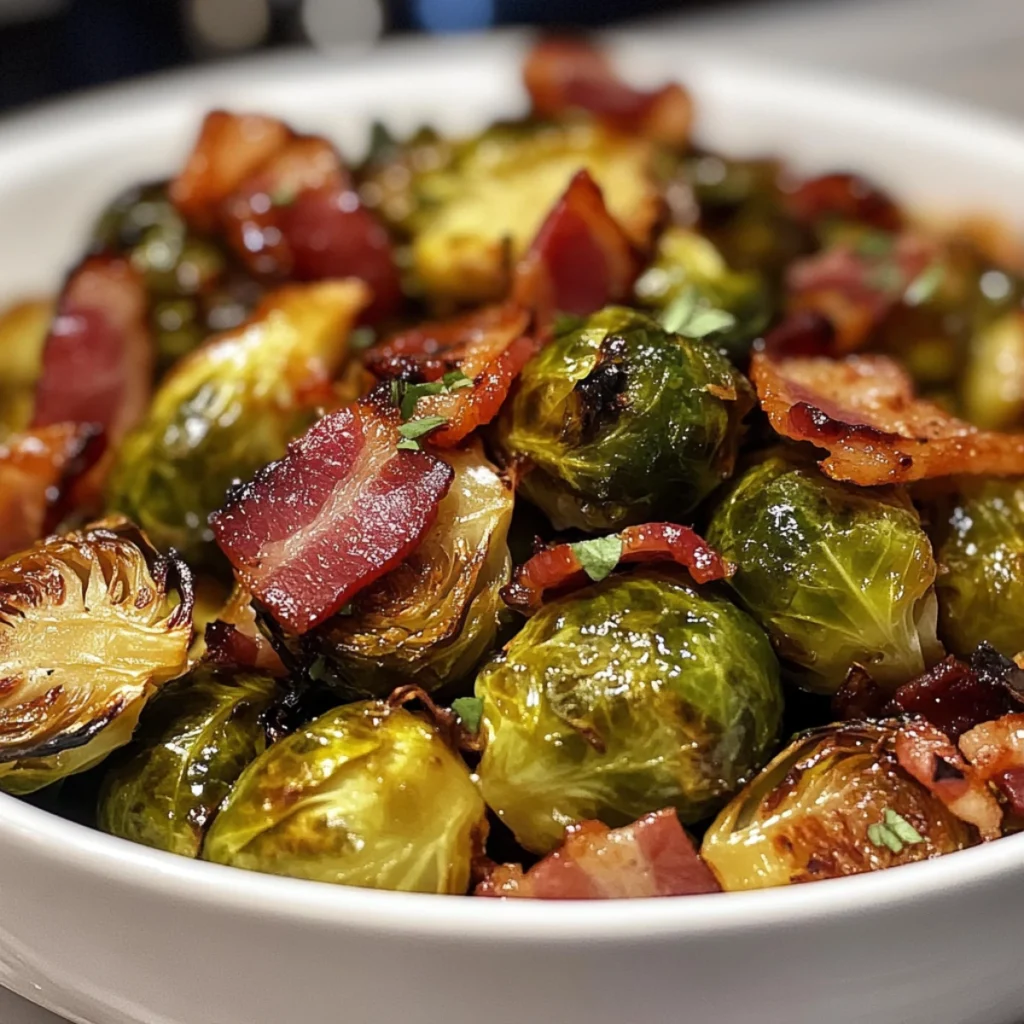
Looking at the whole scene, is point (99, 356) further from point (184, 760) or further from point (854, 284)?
point (854, 284)

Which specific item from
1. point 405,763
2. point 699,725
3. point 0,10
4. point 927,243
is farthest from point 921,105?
point 0,10

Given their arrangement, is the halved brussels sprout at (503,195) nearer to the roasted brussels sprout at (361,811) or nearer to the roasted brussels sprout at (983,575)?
the roasted brussels sprout at (983,575)

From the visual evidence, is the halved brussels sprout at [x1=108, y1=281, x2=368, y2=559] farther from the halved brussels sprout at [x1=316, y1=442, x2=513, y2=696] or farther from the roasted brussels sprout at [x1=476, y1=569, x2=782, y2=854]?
the roasted brussels sprout at [x1=476, y1=569, x2=782, y2=854]

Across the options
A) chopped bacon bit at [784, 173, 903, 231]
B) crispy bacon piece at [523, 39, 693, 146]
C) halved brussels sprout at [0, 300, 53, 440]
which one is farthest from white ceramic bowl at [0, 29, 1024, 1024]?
crispy bacon piece at [523, 39, 693, 146]

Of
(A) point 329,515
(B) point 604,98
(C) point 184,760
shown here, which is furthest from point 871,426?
(B) point 604,98

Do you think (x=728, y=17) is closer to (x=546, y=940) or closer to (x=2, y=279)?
(x=2, y=279)

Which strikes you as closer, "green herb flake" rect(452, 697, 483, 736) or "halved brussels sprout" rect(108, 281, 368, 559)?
"green herb flake" rect(452, 697, 483, 736)
